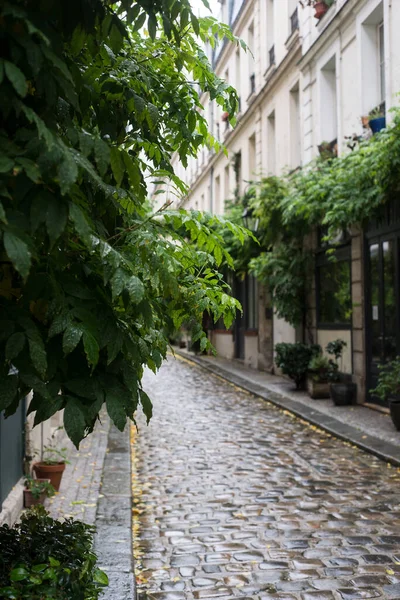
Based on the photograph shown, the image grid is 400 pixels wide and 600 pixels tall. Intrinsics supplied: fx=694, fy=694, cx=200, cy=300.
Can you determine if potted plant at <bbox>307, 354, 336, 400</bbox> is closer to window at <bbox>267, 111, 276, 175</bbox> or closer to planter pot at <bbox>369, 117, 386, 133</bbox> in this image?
planter pot at <bbox>369, 117, 386, 133</bbox>

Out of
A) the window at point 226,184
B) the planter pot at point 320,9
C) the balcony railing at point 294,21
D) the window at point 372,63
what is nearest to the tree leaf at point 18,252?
the window at point 372,63

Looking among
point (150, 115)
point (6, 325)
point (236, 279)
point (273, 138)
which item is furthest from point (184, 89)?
point (236, 279)

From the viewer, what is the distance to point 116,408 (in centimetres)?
257

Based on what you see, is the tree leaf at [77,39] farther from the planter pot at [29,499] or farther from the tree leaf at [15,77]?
the planter pot at [29,499]

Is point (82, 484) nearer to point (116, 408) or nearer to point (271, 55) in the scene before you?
point (116, 408)

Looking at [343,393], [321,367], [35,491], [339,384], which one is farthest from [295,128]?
[35,491]

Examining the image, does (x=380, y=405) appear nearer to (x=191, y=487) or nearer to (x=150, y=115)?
(x=191, y=487)

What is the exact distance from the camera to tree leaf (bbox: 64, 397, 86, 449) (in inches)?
95.9

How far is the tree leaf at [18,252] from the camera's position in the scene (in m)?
1.94

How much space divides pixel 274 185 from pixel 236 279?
32.4 feet

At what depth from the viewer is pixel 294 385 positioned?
18.0m

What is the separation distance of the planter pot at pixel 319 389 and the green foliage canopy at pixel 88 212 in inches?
473

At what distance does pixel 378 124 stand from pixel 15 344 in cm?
1127

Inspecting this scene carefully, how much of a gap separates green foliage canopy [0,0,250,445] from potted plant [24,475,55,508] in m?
3.70
